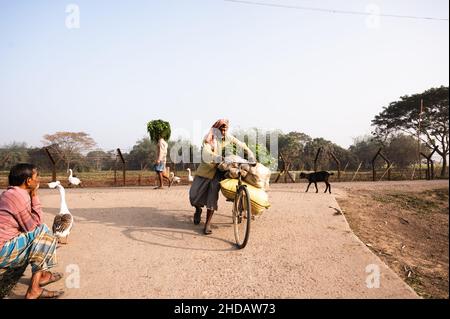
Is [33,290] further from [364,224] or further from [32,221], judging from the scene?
[364,224]

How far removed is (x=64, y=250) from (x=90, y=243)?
0.38 metres

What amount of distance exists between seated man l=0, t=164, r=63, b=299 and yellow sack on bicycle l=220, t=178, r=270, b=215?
2.65 metres

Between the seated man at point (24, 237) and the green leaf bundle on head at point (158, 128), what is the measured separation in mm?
9745

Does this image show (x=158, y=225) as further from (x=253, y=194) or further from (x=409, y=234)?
(x=409, y=234)

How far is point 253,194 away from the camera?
5031 millimetres

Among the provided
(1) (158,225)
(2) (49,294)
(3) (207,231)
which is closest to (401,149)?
(3) (207,231)

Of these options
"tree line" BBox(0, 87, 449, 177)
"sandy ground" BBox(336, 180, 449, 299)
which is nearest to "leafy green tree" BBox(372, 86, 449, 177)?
"tree line" BBox(0, 87, 449, 177)

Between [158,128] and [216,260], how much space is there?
993 cm

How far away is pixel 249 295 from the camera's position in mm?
3223

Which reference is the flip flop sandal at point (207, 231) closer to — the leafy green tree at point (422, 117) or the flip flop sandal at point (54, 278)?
the flip flop sandal at point (54, 278)

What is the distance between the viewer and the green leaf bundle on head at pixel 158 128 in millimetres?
13258

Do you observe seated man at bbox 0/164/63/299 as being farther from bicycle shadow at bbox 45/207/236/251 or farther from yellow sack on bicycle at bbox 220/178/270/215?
yellow sack on bicycle at bbox 220/178/270/215
